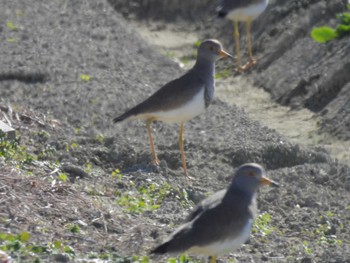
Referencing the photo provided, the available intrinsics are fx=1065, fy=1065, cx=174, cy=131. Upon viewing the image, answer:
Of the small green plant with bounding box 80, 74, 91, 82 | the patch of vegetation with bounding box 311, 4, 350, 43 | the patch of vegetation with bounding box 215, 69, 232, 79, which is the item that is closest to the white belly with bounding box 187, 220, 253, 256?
the small green plant with bounding box 80, 74, 91, 82

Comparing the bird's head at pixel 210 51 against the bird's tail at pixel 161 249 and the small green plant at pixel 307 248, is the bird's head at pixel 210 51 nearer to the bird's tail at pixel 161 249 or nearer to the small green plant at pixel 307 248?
the small green plant at pixel 307 248

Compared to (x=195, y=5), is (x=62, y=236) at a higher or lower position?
lower

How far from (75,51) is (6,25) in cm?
156

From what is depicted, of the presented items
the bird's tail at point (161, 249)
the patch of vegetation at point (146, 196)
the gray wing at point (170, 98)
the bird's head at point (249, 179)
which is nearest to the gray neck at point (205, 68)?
the gray wing at point (170, 98)

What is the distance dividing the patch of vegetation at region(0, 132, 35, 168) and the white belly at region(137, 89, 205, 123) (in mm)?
1524

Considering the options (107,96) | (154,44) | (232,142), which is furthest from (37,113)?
(154,44)

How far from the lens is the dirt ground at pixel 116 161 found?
30.6ft

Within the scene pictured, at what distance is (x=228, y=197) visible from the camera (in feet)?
29.5

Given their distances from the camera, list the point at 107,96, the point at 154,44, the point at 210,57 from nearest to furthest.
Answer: the point at 210,57
the point at 107,96
the point at 154,44

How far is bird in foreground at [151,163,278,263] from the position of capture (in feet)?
27.4

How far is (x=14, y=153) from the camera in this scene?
1106cm

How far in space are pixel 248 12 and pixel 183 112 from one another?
717cm

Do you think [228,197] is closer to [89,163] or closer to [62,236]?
[62,236]

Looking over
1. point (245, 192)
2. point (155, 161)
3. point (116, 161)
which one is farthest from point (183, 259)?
point (116, 161)
